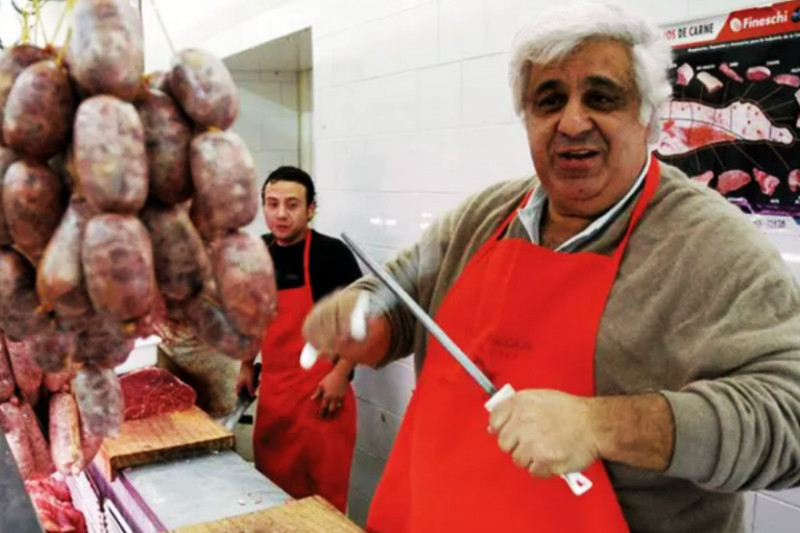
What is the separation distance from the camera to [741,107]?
2.15m

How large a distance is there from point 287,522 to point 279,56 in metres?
3.84

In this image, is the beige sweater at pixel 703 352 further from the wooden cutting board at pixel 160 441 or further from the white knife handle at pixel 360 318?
the wooden cutting board at pixel 160 441

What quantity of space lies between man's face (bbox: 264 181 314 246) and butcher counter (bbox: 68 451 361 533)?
1.52 m

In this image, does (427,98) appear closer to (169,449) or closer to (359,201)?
(359,201)

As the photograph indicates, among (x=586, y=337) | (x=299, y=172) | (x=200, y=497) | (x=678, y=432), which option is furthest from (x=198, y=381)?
(x=678, y=432)

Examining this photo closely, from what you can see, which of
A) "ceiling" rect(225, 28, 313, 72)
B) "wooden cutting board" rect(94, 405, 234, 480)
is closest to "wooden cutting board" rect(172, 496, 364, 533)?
"wooden cutting board" rect(94, 405, 234, 480)

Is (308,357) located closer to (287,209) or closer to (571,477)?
(571,477)

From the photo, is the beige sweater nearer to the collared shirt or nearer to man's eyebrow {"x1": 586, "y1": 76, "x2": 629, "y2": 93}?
the collared shirt

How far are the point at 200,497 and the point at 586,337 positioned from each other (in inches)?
47.8

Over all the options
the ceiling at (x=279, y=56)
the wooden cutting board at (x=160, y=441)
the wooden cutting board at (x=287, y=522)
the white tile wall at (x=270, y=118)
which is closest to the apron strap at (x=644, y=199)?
the wooden cutting board at (x=287, y=522)

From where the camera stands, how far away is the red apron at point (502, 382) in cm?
171

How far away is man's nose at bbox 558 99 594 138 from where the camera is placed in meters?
1.75

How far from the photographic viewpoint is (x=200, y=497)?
2.24m

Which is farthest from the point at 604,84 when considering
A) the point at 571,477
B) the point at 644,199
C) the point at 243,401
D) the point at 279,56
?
the point at 279,56
